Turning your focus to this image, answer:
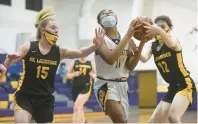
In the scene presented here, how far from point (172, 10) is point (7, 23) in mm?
7050

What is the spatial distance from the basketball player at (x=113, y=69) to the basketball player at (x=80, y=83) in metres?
4.11

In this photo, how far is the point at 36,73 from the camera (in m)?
4.05

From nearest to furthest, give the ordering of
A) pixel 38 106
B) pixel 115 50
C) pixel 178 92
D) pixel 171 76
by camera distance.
A: pixel 115 50, pixel 38 106, pixel 178 92, pixel 171 76

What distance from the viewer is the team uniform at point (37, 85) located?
4.02m

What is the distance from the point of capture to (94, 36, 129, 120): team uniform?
402 centimetres

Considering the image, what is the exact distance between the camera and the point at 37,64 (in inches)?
159

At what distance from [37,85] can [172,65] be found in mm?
1722

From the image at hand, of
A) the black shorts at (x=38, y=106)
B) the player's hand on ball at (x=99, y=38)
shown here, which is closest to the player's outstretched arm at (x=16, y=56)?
the black shorts at (x=38, y=106)

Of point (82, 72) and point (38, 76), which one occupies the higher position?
point (38, 76)

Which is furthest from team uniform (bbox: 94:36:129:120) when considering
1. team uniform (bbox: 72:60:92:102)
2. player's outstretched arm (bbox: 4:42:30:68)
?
team uniform (bbox: 72:60:92:102)

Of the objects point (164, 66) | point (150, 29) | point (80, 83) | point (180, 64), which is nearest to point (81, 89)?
point (80, 83)

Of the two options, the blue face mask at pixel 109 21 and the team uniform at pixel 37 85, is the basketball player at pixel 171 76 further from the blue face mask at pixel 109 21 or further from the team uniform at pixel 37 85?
the team uniform at pixel 37 85

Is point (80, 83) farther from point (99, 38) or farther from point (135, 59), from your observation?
point (99, 38)

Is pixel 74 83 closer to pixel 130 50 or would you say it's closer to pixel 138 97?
pixel 130 50
